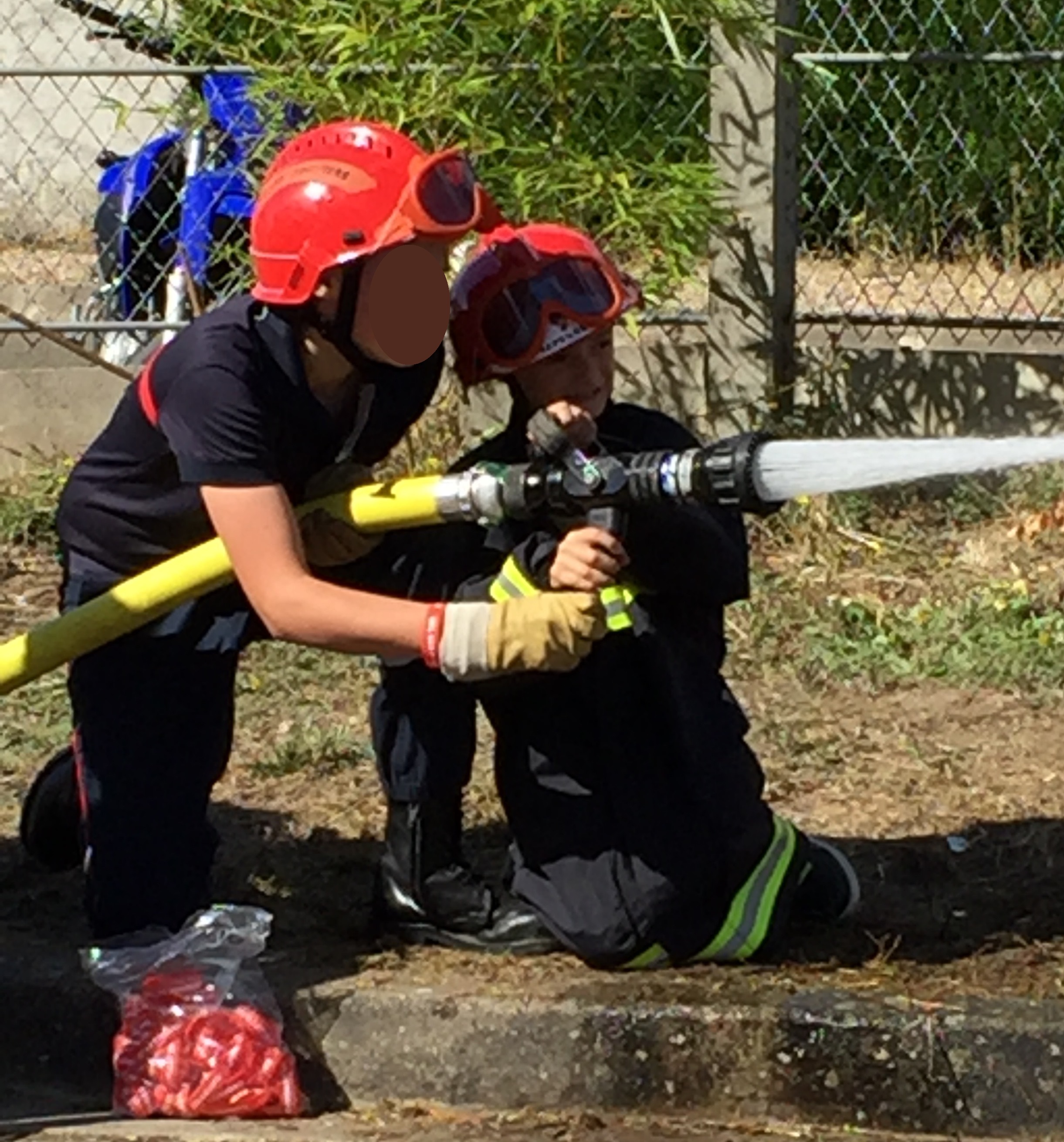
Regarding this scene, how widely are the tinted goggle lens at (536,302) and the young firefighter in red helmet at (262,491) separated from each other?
4.6 inches

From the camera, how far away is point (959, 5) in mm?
7723

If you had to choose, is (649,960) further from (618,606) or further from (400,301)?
(400,301)

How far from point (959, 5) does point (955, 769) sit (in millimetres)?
4102

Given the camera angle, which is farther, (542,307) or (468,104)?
(468,104)

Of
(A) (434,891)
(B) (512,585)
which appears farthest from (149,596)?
(A) (434,891)

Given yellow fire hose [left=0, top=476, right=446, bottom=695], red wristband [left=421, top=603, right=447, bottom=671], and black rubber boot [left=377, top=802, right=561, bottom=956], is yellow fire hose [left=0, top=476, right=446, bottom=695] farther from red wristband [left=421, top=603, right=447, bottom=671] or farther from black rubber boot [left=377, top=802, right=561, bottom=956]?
black rubber boot [left=377, top=802, right=561, bottom=956]

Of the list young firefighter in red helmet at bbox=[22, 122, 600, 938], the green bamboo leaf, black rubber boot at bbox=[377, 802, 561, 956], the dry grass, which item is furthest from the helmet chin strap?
the dry grass

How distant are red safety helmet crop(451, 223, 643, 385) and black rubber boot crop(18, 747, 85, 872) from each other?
113 cm

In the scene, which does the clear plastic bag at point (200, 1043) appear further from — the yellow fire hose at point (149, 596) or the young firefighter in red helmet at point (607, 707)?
the yellow fire hose at point (149, 596)

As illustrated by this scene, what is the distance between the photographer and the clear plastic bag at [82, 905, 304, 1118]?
333 centimetres

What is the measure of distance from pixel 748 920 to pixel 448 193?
119 centimetres

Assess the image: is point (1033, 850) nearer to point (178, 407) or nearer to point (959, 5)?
point (178, 407)

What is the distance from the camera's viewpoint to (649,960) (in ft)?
11.5

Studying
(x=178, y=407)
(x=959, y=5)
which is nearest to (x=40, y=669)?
(x=178, y=407)
